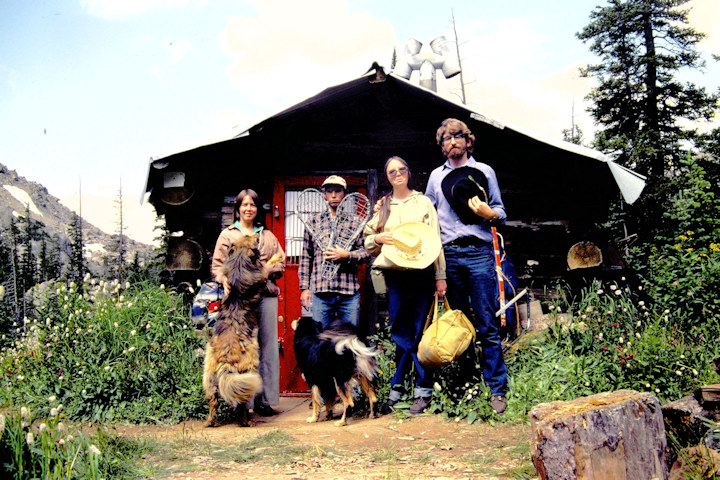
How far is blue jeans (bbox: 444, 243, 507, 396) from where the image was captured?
4.83m

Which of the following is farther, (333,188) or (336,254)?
(333,188)

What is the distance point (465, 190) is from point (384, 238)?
833 millimetres

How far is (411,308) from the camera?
5102 mm

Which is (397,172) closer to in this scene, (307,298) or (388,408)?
(307,298)

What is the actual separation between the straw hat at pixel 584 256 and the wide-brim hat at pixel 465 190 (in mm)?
2760

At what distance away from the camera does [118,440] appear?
160 inches

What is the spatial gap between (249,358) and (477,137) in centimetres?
420

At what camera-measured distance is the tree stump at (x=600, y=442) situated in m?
2.82

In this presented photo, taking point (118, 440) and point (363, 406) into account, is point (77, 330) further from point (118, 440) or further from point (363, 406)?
point (363, 406)

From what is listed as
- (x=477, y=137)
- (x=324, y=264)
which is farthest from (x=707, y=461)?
(x=477, y=137)

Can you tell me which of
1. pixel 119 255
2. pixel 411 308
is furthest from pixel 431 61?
pixel 119 255

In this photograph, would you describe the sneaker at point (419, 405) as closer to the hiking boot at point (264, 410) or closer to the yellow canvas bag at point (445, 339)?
the yellow canvas bag at point (445, 339)

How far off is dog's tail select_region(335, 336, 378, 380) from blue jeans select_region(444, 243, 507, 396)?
1023 millimetres

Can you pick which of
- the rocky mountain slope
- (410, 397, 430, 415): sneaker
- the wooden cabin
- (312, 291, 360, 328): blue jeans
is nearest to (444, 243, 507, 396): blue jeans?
(410, 397, 430, 415): sneaker
